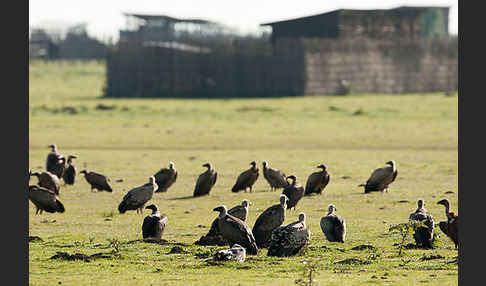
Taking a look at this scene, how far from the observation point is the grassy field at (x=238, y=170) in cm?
1335

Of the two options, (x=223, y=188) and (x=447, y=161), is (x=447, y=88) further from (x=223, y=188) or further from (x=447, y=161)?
(x=223, y=188)

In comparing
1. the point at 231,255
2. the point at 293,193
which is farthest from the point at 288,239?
the point at 293,193

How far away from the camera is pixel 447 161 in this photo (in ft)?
96.9

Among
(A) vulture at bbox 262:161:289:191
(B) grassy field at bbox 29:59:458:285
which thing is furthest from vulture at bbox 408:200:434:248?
(A) vulture at bbox 262:161:289:191

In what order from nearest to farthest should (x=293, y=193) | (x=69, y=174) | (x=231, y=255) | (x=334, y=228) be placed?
(x=231, y=255) → (x=334, y=228) → (x=293, y=193) → (x=69, y=174)

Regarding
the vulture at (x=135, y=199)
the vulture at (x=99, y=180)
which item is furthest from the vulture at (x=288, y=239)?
the vulture at (x=99, y=180)

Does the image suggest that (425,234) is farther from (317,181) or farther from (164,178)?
(164,178)

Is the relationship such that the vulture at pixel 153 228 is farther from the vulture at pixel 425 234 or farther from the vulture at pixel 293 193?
the vulture at pixel 293 193

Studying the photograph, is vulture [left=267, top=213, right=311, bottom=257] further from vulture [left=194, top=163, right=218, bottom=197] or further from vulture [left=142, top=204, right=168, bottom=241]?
vulture [left=194, top=163, right=218, bottom=197]

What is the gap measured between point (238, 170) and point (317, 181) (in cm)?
599

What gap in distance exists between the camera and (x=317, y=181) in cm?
2198

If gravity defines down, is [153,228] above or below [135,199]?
below
